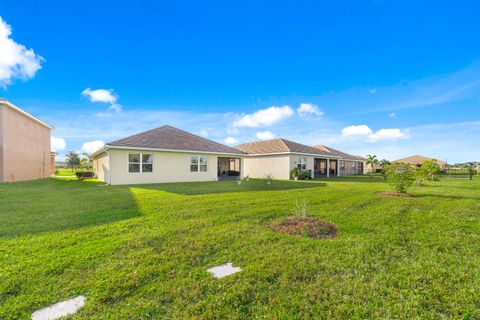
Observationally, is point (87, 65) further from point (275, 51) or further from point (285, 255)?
point (285, 255)

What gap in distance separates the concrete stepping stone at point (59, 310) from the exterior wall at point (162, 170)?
13.5 meters

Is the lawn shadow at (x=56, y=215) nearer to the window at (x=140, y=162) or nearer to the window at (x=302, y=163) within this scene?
the window at (x=140, y=162)

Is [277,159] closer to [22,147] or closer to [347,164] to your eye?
[347,164]

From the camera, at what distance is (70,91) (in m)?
17.4

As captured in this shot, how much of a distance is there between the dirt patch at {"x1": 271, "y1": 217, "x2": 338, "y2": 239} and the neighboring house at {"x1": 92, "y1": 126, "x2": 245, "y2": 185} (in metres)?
12.7

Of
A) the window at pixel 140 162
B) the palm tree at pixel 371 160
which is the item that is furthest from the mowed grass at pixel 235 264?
the palm tree at pixel 371 160

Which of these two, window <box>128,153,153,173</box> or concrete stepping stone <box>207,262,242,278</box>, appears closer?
concrete stepping stone <box>207,262,242,278</box>

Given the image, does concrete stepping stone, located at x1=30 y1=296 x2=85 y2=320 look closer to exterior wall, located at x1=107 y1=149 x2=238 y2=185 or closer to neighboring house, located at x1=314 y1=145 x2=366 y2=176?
exterior wall, located at x1=107 y1=149 x2=238 y2=185

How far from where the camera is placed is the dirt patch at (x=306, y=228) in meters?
4.63

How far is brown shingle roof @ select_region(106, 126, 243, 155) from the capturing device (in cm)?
1522

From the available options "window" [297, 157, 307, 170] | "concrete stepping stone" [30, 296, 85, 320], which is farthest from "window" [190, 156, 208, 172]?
"concrete stepping stone" [30, 296, 85, 320]

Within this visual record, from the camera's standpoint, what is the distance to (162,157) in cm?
1628

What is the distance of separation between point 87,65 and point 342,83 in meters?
19.2

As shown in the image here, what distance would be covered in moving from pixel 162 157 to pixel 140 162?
1.60 metres
